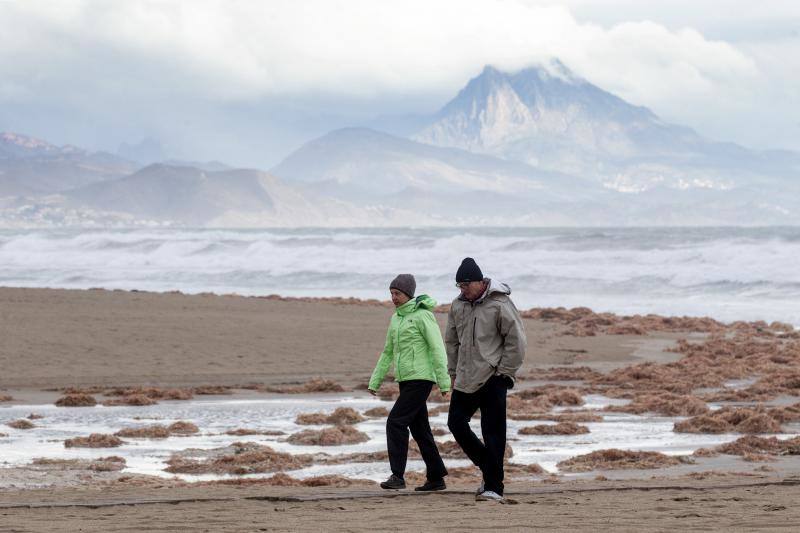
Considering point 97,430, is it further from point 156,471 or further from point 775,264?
point 775,264

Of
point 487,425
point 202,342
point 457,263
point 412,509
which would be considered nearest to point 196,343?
point 202,342

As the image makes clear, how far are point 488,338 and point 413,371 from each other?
83 centimetres

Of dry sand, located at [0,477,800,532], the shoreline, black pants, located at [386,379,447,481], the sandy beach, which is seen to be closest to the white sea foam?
the shoreline

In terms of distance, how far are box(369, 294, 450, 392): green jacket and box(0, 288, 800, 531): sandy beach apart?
0.94 m

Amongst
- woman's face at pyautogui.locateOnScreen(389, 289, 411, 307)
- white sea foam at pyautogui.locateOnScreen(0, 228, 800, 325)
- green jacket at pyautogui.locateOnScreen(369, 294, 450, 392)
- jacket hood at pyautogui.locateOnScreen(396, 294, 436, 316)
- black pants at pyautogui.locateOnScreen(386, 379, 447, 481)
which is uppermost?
white sea foam at pyautogui.locateOnScreen(0, 228, 800, 325)

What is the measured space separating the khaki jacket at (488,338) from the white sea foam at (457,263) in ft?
88.3

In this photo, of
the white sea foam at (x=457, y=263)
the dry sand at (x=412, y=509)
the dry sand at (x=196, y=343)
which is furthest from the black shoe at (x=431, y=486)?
the white sea foam at (x=457, y=263)

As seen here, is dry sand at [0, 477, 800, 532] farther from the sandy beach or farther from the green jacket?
the green jacket

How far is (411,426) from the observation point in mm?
8703

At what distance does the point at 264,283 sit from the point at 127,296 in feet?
78.6

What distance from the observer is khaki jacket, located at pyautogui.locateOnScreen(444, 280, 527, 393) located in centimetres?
790

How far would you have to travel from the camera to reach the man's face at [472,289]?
312 inches

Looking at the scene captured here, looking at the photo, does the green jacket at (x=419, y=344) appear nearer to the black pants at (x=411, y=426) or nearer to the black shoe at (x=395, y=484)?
the black pants at (x=411, y=426)

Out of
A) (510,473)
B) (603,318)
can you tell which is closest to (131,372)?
(510,473)
